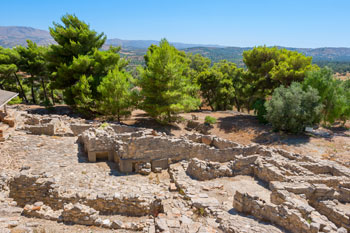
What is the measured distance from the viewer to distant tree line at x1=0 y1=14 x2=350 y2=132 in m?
18.9

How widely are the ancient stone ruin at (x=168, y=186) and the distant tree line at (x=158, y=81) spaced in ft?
20.8

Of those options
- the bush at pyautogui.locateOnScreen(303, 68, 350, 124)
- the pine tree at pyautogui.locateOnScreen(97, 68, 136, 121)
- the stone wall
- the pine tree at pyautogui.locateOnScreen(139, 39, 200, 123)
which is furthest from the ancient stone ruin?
the bush at pyautogui.locateOnScreen(303, 68, 350, 124)

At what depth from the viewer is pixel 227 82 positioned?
29.6m

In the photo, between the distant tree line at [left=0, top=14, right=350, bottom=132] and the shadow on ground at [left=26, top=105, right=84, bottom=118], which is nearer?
the distant tree line at [left=0, top=14, right=350, bottom=132]

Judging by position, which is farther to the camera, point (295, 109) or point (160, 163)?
point (295, 109)

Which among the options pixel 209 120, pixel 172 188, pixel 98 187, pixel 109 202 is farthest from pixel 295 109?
pixel 109 202

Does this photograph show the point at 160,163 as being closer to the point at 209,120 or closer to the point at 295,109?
the point at 209,120

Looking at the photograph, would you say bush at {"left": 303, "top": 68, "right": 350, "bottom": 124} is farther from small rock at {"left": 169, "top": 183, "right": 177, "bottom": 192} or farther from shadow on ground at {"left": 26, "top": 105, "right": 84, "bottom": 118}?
shadow on ground at {"left": 26, "top": 105, "right": 84, "bottom": 118}

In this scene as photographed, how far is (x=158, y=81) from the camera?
18.9 metres

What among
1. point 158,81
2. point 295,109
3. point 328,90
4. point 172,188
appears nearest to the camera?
point 172,188

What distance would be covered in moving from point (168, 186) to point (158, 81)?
34.8ft

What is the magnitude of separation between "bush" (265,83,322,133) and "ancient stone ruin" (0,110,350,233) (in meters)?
6.07

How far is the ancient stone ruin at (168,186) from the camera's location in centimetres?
706

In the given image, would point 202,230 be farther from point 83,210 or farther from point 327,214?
point 327,214
